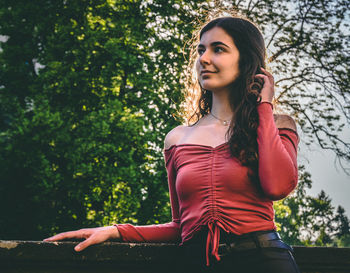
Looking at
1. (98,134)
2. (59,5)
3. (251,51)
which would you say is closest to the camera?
(251,51)

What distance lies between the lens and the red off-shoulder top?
1.71 m

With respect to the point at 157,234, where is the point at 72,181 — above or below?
below

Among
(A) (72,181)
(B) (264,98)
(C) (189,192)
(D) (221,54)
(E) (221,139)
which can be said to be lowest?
(A) (72,181)

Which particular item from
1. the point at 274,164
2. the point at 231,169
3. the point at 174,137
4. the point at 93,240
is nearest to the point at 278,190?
the point at 274,164

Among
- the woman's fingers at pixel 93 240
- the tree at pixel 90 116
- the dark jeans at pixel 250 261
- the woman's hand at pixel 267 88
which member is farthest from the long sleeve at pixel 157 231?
the tree at pixel 90 116

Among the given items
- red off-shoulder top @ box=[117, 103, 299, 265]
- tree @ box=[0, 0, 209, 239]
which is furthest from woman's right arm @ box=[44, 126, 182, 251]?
tree @ box=[0, 0, 209, 239]

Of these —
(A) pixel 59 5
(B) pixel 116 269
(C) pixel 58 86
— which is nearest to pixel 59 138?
(C) pixel 58 86

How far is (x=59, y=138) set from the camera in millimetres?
10227

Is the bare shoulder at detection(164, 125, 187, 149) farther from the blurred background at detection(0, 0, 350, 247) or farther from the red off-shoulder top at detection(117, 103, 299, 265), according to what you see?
the blurred background at detection(0, 0, 350, 247)

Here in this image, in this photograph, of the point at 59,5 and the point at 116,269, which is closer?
the point at 116,269

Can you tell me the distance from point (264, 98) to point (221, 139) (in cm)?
31

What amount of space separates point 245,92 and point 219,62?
0.72 feet

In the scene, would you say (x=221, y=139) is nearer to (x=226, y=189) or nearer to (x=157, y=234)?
(x=226, y=189)

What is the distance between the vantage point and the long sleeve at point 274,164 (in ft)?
5.61
